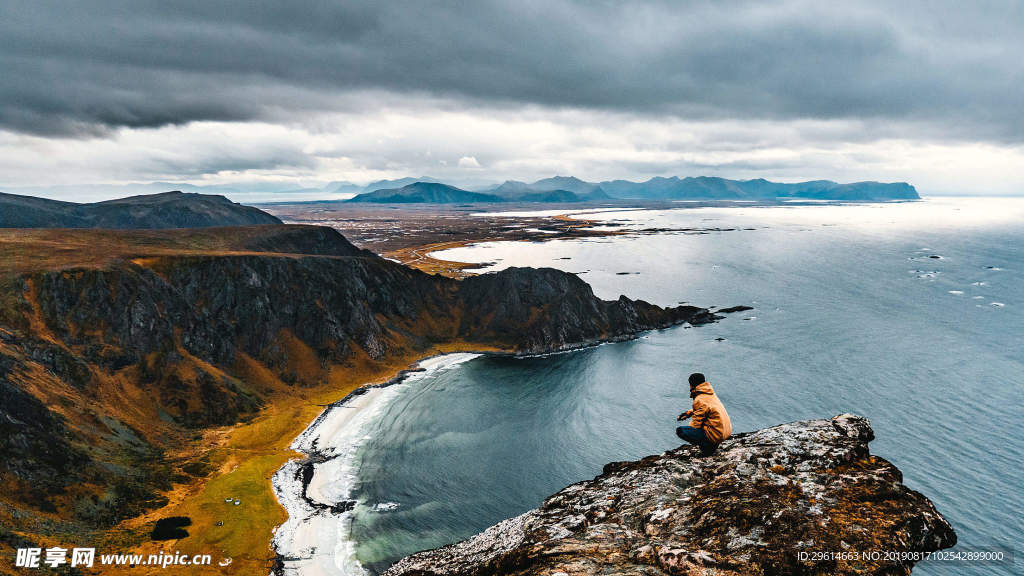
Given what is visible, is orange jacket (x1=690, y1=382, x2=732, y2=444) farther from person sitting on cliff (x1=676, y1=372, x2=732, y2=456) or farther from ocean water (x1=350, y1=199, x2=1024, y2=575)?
ocean water (x1=350, y1=199, x2=1024, y2=575)

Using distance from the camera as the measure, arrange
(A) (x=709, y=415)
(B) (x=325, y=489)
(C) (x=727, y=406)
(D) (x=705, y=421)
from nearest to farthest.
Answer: (A) (x=709, y=415)
(D) (x=705, y=421)
(B) (x=325, y=489)
(C) (x=727, y=406)

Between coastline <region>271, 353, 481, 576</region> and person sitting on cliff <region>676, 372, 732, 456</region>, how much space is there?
155 ft

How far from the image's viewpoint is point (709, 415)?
15734mm

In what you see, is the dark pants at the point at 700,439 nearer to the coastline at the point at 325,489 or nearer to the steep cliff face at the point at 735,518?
the steep cliff face at the point at 735,518

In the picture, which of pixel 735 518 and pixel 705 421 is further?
pixel 705 421

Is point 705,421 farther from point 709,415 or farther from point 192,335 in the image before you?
point 192,335

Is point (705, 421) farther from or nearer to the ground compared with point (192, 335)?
farther from the ground

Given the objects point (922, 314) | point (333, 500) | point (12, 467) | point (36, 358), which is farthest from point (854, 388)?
point (36, 358)

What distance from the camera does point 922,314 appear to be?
13850 centimetres

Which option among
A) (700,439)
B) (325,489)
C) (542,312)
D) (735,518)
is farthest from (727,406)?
(735,518)

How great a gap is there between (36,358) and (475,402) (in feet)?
221

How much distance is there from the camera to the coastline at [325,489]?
50500 mm

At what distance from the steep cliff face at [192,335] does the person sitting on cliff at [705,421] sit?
66.8 meters

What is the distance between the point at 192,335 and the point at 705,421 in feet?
326
